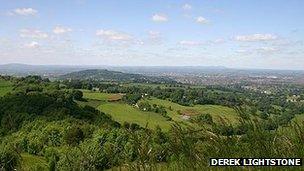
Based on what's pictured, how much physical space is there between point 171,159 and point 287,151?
3.89ft

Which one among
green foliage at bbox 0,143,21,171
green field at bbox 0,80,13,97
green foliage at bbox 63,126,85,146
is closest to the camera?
green foliage at bbox 0,143,21,171

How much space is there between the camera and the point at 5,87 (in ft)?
328

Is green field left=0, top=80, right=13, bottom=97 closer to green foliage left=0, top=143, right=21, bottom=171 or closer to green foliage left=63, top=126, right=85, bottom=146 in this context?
green foliage left=63, top=126, right=85, bottom=146

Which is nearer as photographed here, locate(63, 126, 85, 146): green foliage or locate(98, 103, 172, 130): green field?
locate(63, 126, 85, 146): green foliage

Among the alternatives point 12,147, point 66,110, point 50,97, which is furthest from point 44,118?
point 12,147

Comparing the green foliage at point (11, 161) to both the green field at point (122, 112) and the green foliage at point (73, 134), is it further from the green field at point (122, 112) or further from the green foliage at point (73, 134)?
the green field at point (122, 112)

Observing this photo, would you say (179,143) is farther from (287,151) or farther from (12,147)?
(12,147)

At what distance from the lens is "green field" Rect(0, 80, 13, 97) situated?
94.9 m

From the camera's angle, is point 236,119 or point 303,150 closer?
point 303,150

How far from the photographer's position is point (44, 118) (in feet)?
259

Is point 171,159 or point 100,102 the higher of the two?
point 171,159

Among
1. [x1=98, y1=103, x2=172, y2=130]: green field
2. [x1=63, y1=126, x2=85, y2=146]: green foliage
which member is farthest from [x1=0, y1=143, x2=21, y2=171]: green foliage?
[x1=98, y1=103, x2=172, y2=130]: green field

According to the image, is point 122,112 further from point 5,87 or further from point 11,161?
point 11,161

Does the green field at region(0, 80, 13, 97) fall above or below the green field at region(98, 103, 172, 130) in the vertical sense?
above
